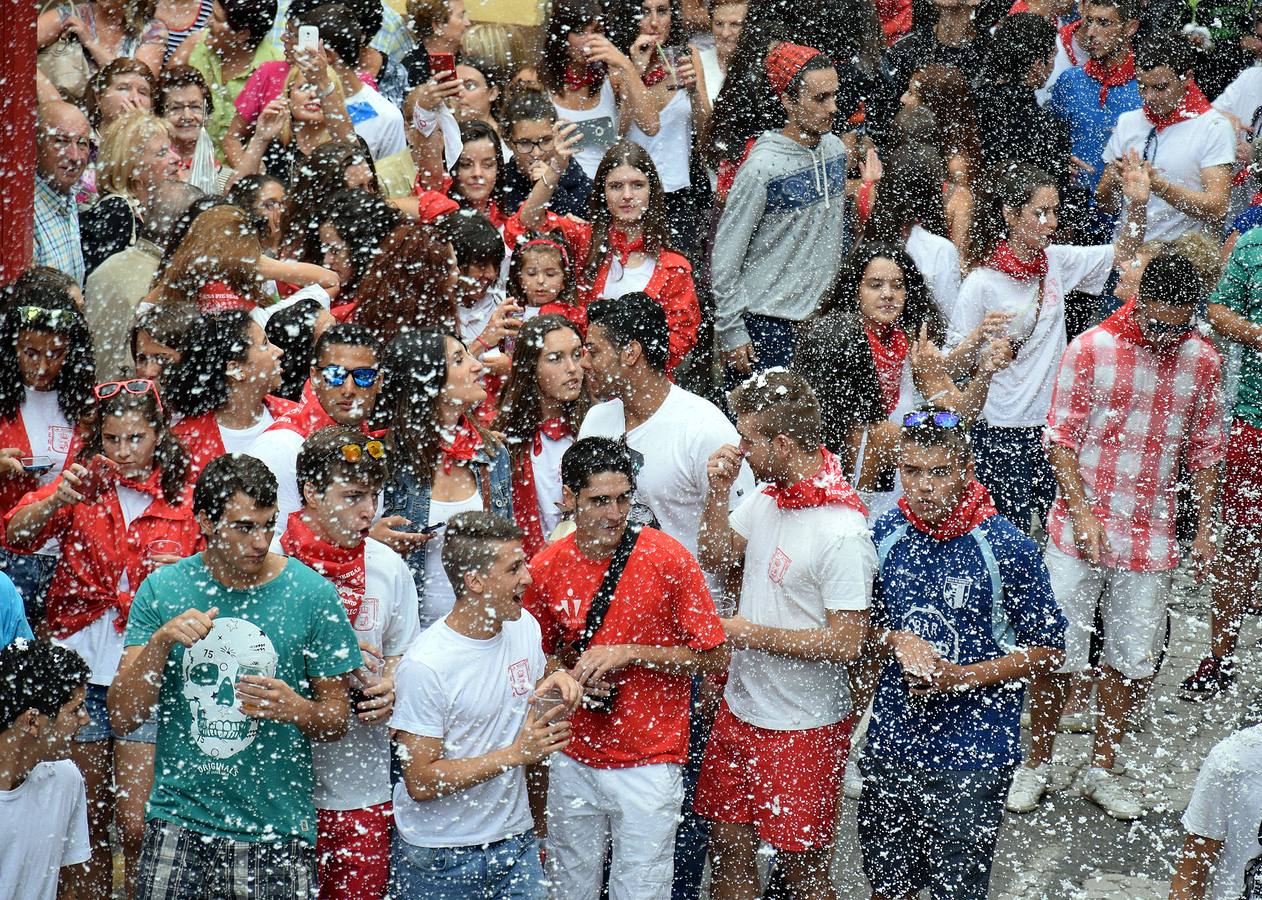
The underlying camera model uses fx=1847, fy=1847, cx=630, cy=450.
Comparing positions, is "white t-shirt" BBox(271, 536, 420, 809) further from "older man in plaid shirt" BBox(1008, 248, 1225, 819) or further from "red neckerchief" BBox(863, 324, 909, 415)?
"older man in plaid shirt" BBox(1008, 248, 1225, 819)

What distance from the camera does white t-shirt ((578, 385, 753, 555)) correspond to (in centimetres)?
673

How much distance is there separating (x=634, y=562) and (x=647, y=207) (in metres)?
2.94

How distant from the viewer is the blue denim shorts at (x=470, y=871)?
18.7ft

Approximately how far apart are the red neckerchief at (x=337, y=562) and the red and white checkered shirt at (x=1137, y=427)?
10.3 feet

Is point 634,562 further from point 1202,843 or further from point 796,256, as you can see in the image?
point 796,256

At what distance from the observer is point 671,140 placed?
10.1m

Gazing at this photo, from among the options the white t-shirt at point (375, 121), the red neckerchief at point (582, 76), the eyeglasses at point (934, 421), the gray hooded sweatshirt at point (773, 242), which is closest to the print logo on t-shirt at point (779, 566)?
the eyeglasses at point (934, 421)

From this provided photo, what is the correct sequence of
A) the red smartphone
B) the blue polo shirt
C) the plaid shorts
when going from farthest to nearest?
the blue polo shirt → the red smartphone → the plaid shorts

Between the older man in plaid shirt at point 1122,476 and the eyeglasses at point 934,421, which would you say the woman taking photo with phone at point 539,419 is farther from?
the older man in plaid shirt at point 1122,476

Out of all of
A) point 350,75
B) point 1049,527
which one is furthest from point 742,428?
point 350,75

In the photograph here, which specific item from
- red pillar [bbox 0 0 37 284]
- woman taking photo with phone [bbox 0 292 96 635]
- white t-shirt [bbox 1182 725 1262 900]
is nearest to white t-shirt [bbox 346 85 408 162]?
red pillar [bbox 0 0 37 284]

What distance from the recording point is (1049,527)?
25.4ft

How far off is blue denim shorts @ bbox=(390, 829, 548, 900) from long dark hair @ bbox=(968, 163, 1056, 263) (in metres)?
4.02

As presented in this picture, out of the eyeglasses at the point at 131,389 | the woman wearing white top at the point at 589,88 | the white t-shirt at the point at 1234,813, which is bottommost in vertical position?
the white t-shirt at the point at 1234,813
